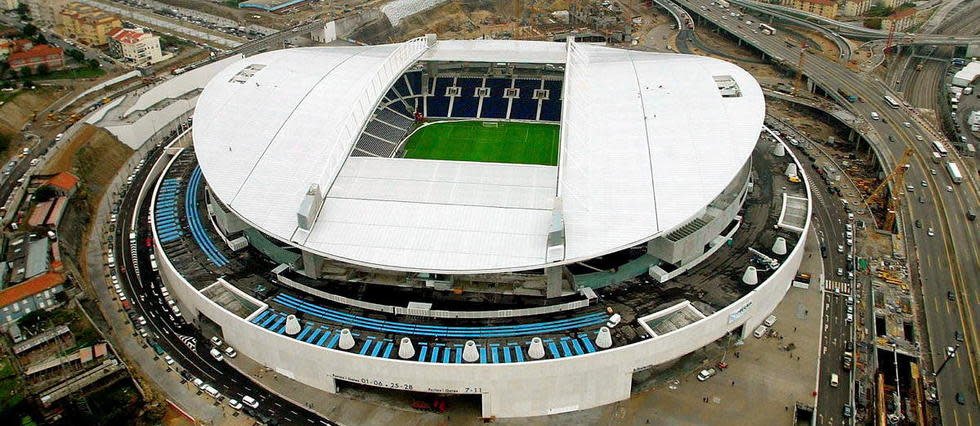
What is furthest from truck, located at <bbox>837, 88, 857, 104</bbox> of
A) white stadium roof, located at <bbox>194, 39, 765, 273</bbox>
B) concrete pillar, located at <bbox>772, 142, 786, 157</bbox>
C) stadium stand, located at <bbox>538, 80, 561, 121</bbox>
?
stadium stand, located at <bbox>538, 80, 561, 121</bbox>

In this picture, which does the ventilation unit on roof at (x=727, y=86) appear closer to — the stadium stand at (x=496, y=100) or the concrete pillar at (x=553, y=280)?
the concrete pillar at (x=553, y=280)

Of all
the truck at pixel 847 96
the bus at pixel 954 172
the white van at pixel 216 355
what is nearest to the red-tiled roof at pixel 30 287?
the white van at pixel 216 355

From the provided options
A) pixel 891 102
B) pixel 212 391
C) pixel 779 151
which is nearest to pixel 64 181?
pixel 212 391

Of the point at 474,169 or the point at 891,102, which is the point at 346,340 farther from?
the point at 891,102

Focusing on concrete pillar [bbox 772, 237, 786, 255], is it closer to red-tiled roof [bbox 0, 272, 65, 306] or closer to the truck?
the truck

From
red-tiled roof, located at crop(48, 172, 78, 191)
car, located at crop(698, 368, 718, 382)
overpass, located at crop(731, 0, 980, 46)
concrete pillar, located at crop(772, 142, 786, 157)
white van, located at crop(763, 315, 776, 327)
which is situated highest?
overpass, located at crop(731, 0, 980, 46)

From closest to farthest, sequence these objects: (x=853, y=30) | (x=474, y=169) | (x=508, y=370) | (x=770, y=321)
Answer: (x=508, y=370), (x=770, y=321), (x=474, y=169), (x=853, y=30)
